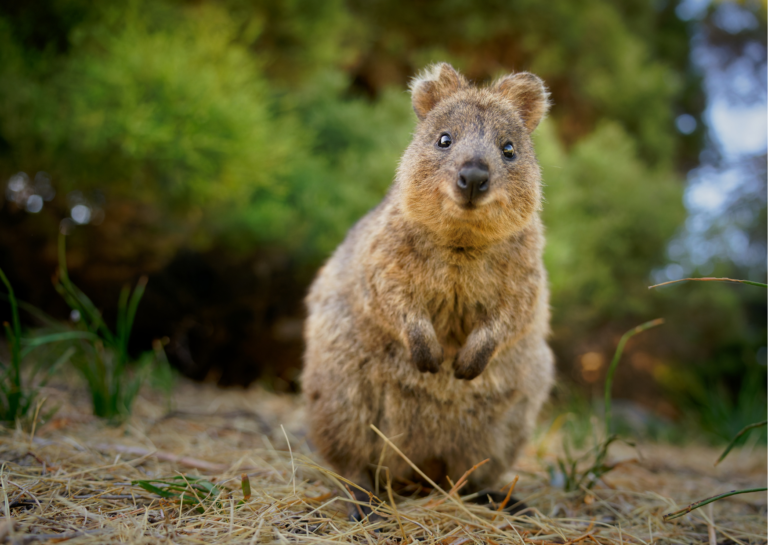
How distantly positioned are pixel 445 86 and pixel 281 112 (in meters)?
4.44

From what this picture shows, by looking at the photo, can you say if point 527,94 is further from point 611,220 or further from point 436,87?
point 611,220

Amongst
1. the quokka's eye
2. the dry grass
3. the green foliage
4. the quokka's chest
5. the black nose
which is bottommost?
the dry grass

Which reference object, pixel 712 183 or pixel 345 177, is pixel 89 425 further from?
pixel 712 183

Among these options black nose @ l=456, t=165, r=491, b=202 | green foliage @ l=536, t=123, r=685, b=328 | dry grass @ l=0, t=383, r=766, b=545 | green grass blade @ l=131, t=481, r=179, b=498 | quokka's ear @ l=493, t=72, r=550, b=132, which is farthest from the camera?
green foliage @ l=536, t=123, r=685, b=328

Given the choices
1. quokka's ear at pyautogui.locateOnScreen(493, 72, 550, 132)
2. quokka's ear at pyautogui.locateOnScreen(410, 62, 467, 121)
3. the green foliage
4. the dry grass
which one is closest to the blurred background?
the green foliage

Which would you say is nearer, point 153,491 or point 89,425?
point 153,491

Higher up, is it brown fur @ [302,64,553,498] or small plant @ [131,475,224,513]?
brown fur @ [302,64,553,498]

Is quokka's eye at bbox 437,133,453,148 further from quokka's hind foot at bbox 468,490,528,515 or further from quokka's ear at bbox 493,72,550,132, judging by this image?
quokka's hind foot at bbox 468,490,528,515

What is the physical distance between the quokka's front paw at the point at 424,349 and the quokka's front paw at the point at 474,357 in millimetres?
108

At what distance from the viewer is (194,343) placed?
19.5 feet

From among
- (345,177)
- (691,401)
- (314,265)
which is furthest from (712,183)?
(314,265)

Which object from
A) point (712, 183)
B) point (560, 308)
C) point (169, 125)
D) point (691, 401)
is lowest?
point (691, 401)

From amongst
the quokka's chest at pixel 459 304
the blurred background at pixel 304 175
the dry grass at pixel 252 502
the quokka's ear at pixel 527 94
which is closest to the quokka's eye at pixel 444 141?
the quokka's ear at pixel 527 94

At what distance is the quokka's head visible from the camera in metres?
2.08
